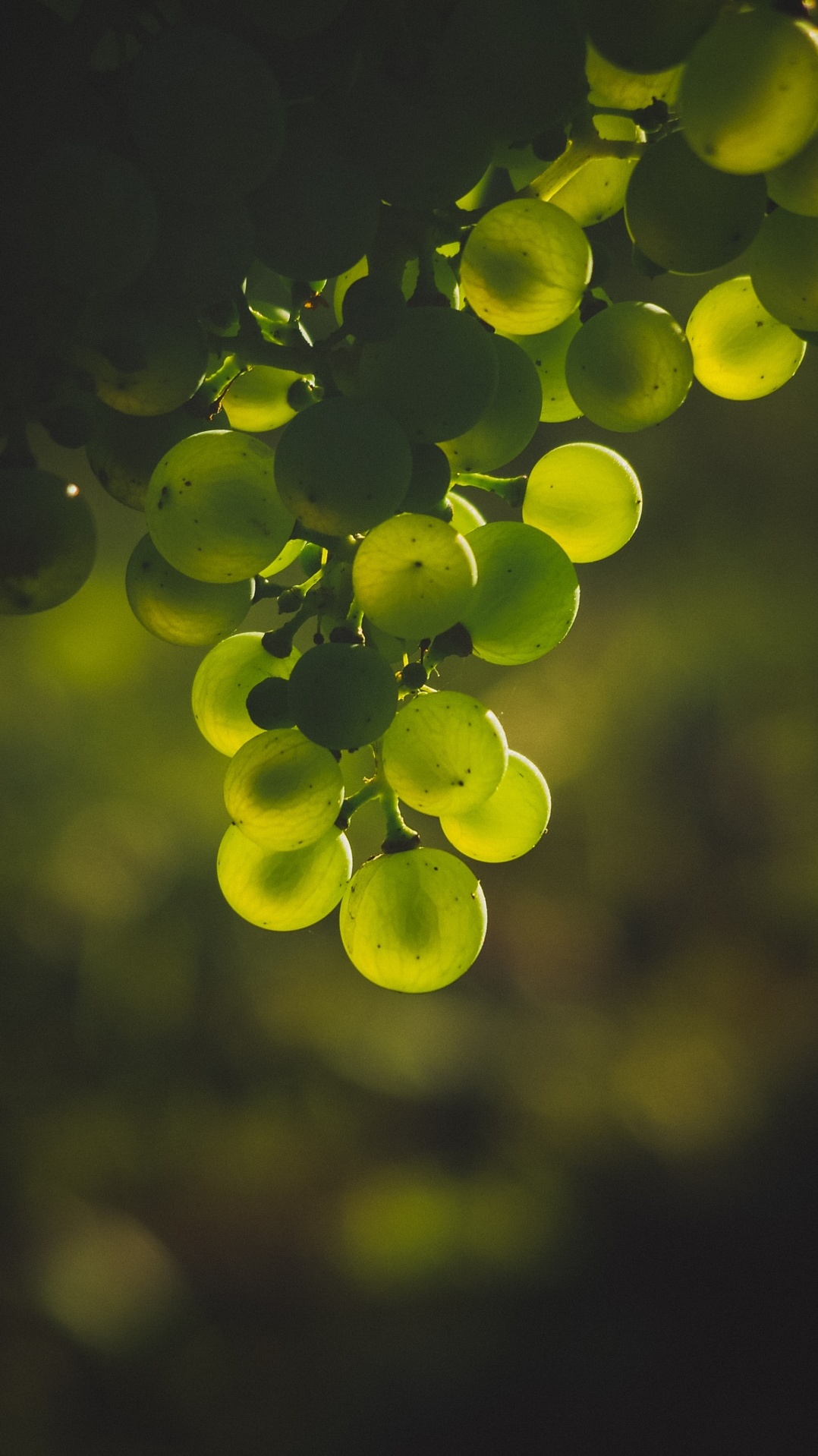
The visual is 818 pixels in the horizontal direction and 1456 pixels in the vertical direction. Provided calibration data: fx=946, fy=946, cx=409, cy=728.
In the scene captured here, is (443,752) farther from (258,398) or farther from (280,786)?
(258,398)

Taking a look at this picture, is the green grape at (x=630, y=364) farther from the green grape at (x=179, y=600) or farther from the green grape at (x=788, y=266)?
the green grape at (x=179, y=600)

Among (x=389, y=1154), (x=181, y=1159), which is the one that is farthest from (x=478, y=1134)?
Answer: (x=181, y=1159)

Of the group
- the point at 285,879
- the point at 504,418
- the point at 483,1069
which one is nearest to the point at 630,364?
the point at 504,418

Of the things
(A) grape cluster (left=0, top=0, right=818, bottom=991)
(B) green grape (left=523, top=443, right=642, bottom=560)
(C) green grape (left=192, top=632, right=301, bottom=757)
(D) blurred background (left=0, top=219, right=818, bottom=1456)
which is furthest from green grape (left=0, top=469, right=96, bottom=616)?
(D) blurred background (left=0, top=219, right=818, bottom=1456)

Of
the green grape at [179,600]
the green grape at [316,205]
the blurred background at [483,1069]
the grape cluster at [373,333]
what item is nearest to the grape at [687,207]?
the grape cluster at [373,333]

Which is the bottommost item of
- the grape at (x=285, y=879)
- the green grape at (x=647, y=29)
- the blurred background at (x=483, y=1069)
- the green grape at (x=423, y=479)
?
the blurred background at (x=483, y=1069)

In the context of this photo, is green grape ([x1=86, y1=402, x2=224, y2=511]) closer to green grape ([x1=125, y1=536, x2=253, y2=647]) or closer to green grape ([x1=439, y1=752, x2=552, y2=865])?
green grape ([x1=125, y1=536, x2=253, y2=647])
